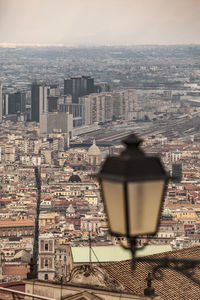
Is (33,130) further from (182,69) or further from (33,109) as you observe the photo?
(182,69)

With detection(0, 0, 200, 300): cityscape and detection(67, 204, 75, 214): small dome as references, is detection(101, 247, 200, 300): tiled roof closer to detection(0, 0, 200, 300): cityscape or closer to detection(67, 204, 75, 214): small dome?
detection(0, 0, 200, 300): cityscape

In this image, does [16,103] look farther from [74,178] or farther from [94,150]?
[74,178]

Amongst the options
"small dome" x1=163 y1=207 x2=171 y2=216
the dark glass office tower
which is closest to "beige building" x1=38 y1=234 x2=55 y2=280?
"small dome" x1=163 y1=207 x2=171 y2=216

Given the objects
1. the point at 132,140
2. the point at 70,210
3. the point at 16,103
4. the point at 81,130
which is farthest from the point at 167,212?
the point at 16,103

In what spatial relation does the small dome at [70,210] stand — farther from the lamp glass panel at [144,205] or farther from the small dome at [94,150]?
the lamp glass panel at [144,205]

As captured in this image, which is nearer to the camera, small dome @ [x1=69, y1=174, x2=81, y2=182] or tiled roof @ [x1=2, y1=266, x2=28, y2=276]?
tiled roof @ [x1=2, y1=266, x2=28, y2=276]

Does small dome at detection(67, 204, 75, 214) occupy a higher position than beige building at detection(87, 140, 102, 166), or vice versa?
small dome at detection(67, 204, 75, 214)

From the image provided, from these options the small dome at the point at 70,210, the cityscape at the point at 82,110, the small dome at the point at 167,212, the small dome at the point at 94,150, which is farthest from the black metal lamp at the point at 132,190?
the small dome at the point at 94,150

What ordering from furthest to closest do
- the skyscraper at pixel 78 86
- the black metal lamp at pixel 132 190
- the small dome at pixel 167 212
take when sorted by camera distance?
the skyscraper at pixel 78 86, the small dome at pixel 167 212, the black metal lamp at pixel 132 190
